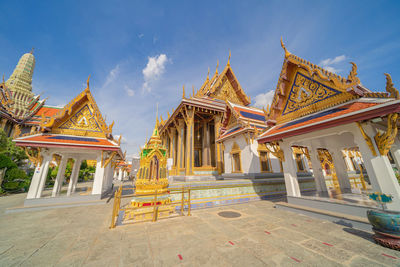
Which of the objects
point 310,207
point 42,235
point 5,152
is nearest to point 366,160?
point 310,207

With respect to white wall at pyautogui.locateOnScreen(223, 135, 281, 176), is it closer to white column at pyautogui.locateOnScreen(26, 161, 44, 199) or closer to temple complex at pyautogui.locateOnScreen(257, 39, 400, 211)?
temple complex at pyautogui.locateOnScreen(257, 39, 400, 211)

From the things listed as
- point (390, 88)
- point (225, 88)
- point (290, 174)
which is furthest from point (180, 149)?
point (390, 88)

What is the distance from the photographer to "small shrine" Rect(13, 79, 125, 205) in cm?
718

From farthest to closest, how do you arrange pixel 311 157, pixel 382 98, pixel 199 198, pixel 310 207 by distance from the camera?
pixel 311 157
pixel 199 198
pixel 310 207
pixel 382 98

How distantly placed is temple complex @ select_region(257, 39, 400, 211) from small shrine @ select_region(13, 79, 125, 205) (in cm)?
909

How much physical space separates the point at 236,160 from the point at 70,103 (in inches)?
460

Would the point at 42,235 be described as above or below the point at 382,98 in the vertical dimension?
below

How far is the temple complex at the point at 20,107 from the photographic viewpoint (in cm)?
1948

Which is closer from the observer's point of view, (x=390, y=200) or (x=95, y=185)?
(x=390, y=200)

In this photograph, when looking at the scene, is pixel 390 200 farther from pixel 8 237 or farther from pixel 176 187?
pixel 8 237

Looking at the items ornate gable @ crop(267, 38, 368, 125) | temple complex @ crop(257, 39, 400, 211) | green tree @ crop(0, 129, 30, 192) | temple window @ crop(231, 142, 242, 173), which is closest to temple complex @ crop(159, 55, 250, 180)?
temple window @ crop(231, 142, 242, 173)

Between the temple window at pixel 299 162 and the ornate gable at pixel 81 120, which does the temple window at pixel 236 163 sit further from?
the ornate gable at pixel 81 120

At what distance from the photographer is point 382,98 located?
4.00 metres

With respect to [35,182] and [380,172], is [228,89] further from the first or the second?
[35,182]
